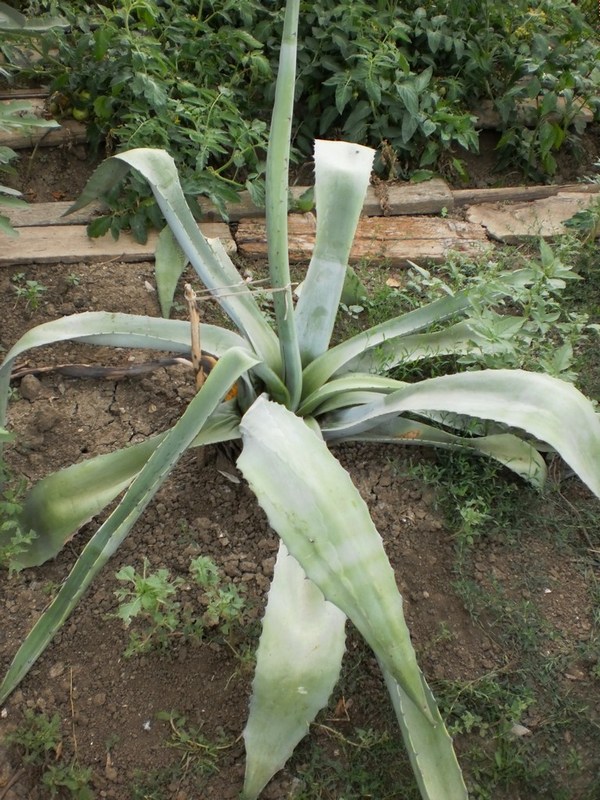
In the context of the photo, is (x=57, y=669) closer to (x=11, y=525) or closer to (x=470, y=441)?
(x=11, y=525)

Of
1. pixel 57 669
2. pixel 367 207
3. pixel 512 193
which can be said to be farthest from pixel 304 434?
pixel 512 193

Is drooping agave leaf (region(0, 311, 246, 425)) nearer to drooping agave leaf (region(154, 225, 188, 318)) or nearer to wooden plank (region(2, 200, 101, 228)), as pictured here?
drooping agave leaf (region(154, 225, 188, 318))

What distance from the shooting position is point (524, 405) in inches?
61.3

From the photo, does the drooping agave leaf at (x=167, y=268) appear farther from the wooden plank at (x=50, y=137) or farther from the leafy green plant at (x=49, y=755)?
the leafy green plant at (x=49, y=755)

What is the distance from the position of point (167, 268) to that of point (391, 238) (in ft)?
2.63

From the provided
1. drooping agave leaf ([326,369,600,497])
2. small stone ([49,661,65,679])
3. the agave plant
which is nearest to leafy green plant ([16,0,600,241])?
the agave plant

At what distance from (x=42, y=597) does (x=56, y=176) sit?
5.39ft

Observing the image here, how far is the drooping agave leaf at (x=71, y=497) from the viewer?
168 cm

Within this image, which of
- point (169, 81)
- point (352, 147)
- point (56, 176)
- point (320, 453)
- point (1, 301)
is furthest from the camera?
point (56, 176)

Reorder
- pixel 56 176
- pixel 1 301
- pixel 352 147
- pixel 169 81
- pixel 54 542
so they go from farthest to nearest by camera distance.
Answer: pixel 56 176 < pixel 169 81 < pixel 1 301 < pixel 352 147 < pixel 54 542

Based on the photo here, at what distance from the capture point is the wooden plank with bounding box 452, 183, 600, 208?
2.82 meters

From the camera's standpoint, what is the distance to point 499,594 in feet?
5.83

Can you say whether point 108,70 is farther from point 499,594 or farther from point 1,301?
point 499,594

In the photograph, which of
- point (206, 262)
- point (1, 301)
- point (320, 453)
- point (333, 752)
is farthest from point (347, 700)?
point (1, 301)
